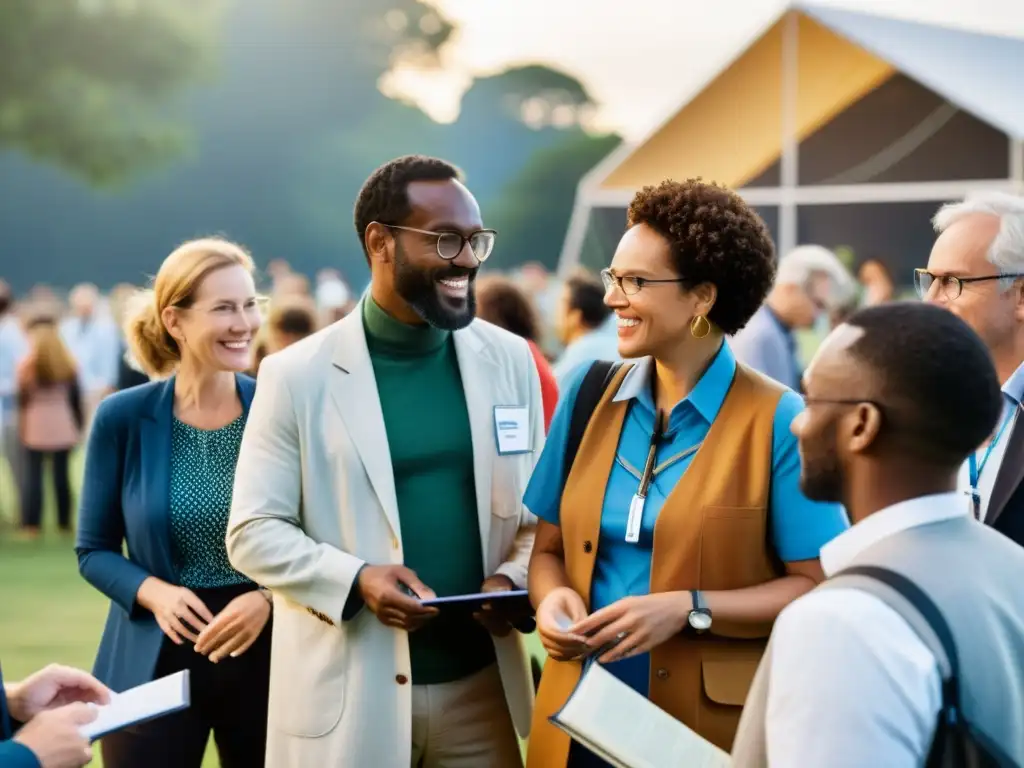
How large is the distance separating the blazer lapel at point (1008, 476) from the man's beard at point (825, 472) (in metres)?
1.05

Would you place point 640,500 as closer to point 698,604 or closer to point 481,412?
point 698,604

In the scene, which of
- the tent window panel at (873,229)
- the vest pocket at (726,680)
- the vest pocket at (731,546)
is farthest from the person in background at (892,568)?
the tent window panel at (873,229)

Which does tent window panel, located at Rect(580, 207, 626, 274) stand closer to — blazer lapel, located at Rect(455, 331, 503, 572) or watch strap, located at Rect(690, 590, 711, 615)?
blazer lapel, located at Rect(455, 331, 503, 572)

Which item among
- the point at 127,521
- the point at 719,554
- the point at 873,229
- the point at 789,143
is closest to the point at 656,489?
the point at 719,554

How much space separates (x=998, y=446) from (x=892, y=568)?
135 centimetres


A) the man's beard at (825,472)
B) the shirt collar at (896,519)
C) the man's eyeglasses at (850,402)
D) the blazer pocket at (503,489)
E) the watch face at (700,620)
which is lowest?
the watch face at (700,620)

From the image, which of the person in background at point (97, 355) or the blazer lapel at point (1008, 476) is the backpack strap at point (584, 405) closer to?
the blazer lapel at point (1008, 476)

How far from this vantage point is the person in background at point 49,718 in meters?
2.14

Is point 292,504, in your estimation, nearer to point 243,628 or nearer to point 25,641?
point 243,628

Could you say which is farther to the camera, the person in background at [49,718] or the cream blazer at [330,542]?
the cream blazer at [330,542]

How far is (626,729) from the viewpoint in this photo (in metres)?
2.12

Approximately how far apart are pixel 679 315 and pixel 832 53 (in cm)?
1242

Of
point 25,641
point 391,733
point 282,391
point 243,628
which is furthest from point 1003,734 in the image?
point 25,641

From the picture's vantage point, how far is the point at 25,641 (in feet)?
22.5
